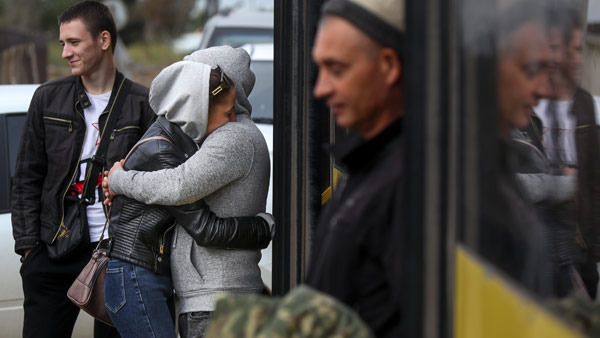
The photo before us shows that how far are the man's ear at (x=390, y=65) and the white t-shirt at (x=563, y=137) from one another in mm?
1469

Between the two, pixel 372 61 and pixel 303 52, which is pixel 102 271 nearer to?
pixel 303 52

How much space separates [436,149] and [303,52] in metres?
1.68

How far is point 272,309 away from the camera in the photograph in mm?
1546

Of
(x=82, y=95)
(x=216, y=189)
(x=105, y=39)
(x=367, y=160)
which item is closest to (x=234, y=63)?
(x=216, y=189)

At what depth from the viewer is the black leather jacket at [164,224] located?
3145 mm

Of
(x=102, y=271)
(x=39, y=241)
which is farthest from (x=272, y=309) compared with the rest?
(x=39, y=241)

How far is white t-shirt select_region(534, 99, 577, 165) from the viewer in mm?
3064

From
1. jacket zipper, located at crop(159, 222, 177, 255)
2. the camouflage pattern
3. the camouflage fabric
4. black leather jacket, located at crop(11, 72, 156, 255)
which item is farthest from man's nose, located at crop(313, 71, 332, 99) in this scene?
black leather jacket, located at crop(11, 72, 156, 255)

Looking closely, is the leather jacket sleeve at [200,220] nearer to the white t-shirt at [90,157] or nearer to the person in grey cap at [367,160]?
the white t-shirt at [90,157]

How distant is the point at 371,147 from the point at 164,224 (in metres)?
1.63

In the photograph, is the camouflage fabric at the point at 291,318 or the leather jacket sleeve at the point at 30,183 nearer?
the camouflage fabric at the point at 291,318

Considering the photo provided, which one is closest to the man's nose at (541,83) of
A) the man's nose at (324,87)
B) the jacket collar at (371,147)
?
the jacket collar at (371,147)

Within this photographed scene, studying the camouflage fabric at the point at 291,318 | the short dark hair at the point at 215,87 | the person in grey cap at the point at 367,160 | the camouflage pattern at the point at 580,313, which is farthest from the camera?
the short dark hair at the point at 215,87

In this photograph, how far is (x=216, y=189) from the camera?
3.14m
